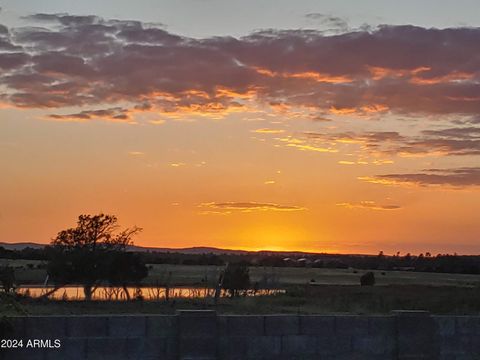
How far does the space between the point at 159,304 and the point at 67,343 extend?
2651 centimetres

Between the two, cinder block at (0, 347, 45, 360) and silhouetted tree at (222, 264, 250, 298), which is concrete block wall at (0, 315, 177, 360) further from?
silhouetted tree at (222, 264, 250, 298)

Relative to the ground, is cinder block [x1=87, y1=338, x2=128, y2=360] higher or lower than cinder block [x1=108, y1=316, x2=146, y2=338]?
lower

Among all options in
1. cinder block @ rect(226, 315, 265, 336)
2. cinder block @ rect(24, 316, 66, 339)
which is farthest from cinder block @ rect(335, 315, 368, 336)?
cinder block @ rect(24, 316, 66, 339)

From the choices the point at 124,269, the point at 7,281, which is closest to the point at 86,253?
the point at 124,269

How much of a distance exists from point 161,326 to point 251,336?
5.28 feet

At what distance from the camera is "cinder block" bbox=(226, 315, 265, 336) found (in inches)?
513

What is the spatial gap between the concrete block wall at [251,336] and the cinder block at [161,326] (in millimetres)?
17

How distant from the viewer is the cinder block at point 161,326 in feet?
41.7

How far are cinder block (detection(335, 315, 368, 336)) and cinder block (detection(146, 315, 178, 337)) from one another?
3.00 metres

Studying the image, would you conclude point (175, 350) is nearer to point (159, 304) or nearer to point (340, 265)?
point (159, 304)

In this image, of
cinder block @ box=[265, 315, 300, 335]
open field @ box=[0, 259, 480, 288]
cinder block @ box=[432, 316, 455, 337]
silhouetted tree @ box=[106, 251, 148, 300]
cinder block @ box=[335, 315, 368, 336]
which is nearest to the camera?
cinder block @ box=[265, 315, 300, 335]

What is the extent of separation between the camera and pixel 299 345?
13.3 metres

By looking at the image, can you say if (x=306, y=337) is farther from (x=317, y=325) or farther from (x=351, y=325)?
(x=351, y=325)

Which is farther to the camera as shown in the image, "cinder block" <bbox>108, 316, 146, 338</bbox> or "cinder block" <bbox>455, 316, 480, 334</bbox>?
"cinder block" <bbox>455, 316, 480, 334</bbox>
